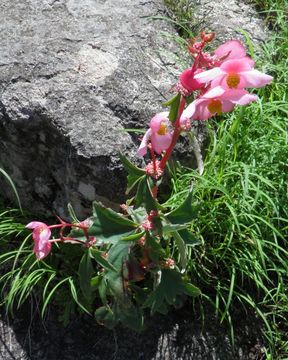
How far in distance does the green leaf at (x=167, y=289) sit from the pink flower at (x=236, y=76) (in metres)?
0.65

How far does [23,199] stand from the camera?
2.38 metres

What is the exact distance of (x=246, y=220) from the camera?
2141mm

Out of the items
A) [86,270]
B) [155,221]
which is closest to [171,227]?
[155,221]

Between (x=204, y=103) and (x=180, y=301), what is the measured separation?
776mm

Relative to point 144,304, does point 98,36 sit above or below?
above

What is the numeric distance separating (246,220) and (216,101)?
2.63 feet

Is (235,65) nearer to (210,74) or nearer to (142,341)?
(210,74)

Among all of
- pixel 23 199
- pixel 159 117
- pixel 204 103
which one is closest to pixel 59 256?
pixel 23 199

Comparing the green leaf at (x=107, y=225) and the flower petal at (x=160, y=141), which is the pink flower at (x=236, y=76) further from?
the green leaf at (x=107, y=225)

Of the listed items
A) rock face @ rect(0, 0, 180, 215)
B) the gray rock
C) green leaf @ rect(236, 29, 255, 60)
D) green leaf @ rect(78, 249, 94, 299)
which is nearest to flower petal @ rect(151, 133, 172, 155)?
green leaf @ rect(78, 249, 94, 299)

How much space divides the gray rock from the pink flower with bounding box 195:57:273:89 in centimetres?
138

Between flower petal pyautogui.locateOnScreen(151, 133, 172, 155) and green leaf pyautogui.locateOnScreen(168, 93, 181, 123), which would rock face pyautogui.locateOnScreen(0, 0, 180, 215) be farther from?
green leaf pyautogui.locateOnScreen(168, 93, 181, 123)

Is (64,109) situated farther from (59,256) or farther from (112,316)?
(112,316)

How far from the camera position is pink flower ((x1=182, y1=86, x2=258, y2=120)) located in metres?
1.36
